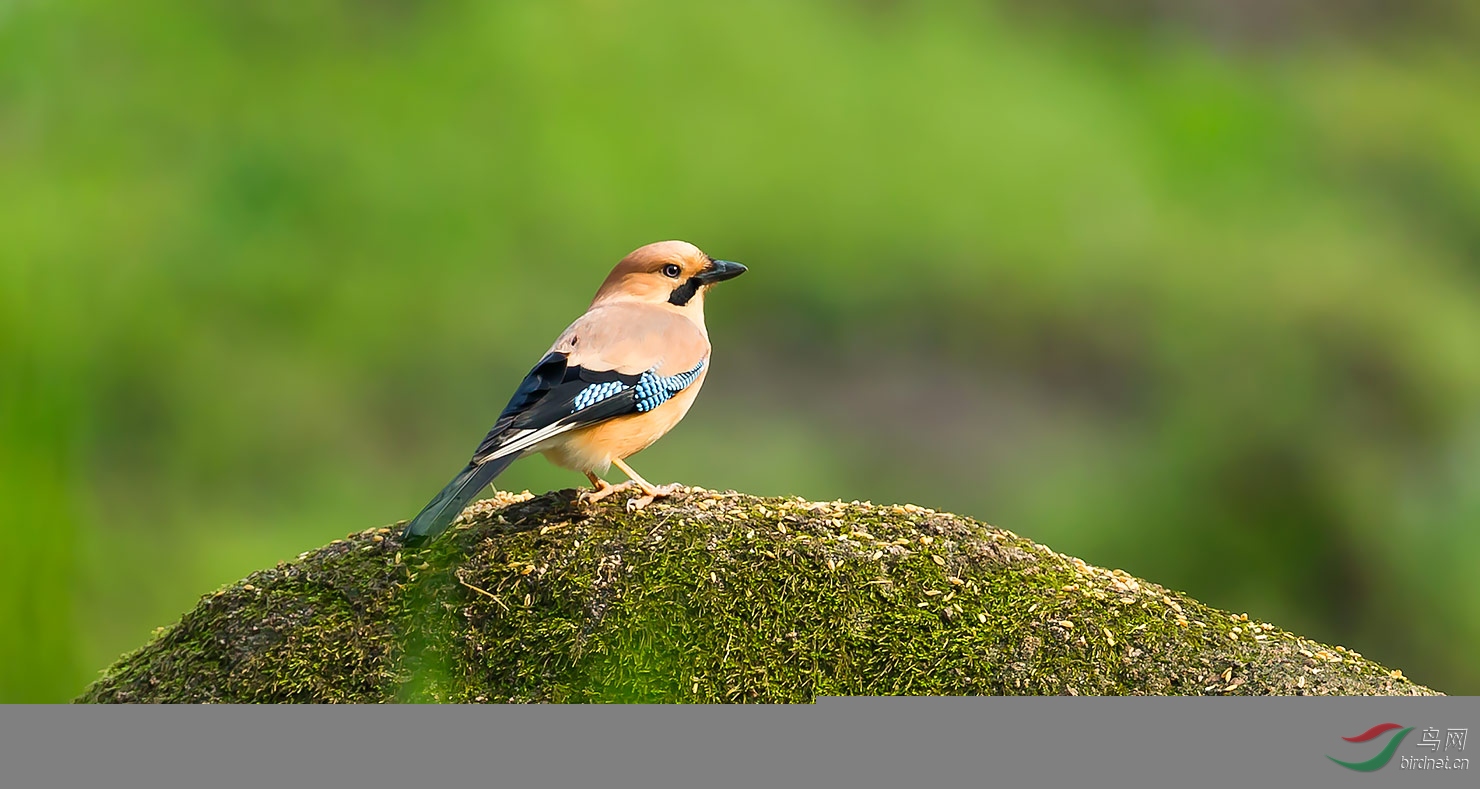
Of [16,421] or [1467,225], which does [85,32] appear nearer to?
[16,421]

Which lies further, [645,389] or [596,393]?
[645,389]

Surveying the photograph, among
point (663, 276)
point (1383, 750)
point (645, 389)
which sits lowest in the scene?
point (1383, 750)

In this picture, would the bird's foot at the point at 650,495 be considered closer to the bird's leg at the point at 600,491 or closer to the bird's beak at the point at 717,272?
the bird's leg at the point at 600,491

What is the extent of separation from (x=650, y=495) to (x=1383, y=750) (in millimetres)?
1703

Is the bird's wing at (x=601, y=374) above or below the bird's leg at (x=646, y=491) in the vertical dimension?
above

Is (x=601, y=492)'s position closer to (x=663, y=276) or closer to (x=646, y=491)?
(x=646, y=491)

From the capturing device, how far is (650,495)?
3.33 meters

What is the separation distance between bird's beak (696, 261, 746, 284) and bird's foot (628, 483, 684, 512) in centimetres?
109

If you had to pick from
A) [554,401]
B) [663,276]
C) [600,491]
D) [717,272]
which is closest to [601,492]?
[600,491]

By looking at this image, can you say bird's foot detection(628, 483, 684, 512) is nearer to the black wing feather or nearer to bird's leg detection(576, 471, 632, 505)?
bird's leg detection(576, 471, 632, 505)

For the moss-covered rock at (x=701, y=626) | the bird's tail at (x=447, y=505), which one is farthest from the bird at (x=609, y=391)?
the moss-covered rock at (x=701, y=626)

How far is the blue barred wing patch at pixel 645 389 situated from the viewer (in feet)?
11.7

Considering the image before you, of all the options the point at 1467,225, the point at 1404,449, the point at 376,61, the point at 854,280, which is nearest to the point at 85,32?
the point at 376,61

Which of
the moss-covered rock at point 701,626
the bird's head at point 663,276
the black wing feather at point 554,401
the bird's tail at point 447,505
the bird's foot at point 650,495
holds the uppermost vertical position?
the bird's head at point 663,276
